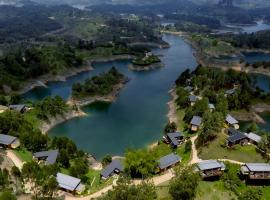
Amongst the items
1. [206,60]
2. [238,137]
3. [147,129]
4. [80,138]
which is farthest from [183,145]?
[206,60]

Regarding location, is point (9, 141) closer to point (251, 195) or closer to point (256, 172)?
point (251, 195)

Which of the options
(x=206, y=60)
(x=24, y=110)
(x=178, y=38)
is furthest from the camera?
(x=178, y=38)

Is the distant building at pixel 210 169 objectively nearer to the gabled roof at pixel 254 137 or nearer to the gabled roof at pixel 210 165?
the gabled roof at pixel 210 165

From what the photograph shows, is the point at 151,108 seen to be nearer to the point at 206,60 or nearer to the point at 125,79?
the point at 125,79

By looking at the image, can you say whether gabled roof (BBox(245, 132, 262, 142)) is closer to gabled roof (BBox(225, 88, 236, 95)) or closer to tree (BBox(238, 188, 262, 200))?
tree (BBox(238, 188, 262, 200))

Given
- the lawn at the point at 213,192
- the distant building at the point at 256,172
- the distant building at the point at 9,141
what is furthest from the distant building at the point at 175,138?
the distant building at the point at 9,141
